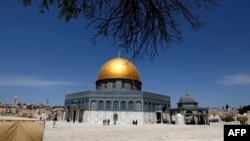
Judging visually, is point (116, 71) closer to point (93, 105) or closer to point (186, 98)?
point (93, 105)

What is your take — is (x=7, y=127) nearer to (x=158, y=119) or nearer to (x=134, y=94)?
(x=134, y=94)

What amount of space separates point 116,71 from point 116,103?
6921mm

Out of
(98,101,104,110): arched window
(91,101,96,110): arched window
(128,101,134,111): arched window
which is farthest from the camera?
(91,101,96,110): arched window

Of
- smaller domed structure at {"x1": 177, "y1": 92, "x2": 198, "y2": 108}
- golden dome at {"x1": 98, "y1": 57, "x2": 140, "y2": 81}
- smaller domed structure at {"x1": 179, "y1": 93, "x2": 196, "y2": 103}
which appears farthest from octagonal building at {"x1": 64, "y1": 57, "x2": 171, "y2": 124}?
smaller domed structure at {"x1": 179, "y1": 93, "x2": 196, "y2": 103}

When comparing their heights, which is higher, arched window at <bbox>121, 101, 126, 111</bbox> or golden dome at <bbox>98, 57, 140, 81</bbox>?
golden dome at <bbox>98, 57, 140, 81</bbox>

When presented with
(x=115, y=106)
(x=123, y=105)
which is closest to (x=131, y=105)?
(x=123, y=105)

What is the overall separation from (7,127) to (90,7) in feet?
11.9

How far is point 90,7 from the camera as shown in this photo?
4.39 metres

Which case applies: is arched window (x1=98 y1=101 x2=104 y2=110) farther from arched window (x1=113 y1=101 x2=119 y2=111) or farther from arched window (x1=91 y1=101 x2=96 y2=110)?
arched window (x1=113 y1=101 x2=119 y2=111)

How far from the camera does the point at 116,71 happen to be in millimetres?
45094

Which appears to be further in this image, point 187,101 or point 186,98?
point 186,98

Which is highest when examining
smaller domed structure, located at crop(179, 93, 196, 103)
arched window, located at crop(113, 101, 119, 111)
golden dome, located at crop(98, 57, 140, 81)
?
golden dome, located at crop(98, 57, 140, 81)

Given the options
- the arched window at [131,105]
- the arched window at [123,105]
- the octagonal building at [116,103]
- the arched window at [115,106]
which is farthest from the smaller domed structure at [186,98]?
the arched window at [115,106]

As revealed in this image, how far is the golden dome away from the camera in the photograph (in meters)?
44.7
